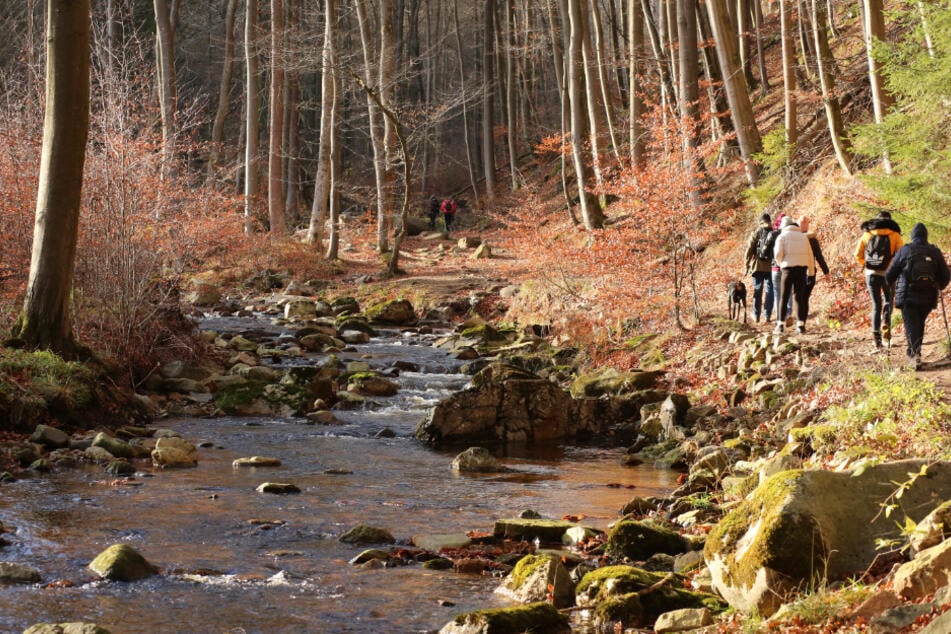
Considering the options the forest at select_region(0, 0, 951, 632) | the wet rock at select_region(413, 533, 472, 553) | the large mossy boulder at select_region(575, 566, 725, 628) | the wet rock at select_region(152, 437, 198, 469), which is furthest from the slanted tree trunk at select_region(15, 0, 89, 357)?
the large mossy boulder at select_region(575, 566, 725, 628)

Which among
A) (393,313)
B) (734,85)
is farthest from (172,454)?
(734,85)

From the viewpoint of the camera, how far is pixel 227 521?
8.98 meters

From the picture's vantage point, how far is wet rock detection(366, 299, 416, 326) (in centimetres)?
2423

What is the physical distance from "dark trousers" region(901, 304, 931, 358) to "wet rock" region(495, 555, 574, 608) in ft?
18.6

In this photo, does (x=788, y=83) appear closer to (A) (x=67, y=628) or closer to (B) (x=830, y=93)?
(B) (x=830, y=93)

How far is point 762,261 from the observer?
16.0 meters

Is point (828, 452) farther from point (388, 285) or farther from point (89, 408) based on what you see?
point (388, 285)

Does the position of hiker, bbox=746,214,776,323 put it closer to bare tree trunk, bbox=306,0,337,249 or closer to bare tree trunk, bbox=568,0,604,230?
bare tree trunk, bbox=568,0,604,230

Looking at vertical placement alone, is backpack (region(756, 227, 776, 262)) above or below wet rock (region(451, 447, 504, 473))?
above

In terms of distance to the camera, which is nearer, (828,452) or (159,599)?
(159,599)

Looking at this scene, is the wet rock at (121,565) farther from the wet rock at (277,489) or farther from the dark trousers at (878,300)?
the dark trousers at (878,300)

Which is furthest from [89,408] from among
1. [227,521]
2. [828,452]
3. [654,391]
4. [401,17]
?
[401,17]

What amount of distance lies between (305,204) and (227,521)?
38.3 metres

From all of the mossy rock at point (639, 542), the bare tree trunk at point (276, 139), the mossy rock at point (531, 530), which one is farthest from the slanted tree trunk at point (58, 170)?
the bare tree trunk at point (276, 139)
